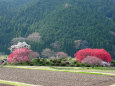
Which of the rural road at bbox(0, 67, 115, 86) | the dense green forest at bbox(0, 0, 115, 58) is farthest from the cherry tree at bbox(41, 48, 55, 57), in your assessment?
the rural road at bbox(0, 67, 115, 86)

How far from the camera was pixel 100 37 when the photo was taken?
70.8 m

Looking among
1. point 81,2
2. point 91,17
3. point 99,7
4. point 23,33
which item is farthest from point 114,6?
point 23,33

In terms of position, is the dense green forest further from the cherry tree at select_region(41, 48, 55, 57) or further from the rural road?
the rural road

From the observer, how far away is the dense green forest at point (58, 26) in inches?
2592

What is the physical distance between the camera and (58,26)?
77812 millimetres

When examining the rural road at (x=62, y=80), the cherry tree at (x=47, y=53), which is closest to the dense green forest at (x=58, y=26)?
the cherry tree at (x=47, y=53)

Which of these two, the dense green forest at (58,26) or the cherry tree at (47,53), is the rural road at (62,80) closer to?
the cherry tree at (47,53)

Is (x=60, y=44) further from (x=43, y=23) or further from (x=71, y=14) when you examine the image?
(x=71, y=14)

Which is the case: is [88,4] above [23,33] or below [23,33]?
above

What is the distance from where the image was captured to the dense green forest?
65838mm

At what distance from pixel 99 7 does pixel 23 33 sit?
55631mm

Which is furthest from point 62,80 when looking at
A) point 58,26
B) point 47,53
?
point 58,26

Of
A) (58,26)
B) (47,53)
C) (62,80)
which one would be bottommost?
(47,53)

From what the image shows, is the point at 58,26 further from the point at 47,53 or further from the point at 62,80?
the point at 62,80
